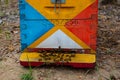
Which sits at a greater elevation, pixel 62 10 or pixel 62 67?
pixel 62 10

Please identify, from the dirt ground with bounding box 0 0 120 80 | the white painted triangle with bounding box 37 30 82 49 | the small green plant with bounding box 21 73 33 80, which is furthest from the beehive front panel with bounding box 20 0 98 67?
the small green plant with bounding box 21 73 33 80

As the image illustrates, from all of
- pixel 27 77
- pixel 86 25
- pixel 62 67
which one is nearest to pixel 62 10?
pixel 86 25

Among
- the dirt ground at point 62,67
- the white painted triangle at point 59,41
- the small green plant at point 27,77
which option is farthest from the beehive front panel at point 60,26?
the small green plant at point 27,77

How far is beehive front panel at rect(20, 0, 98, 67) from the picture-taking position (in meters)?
4.43

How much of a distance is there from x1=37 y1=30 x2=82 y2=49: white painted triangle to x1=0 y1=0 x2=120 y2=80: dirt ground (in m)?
0.28

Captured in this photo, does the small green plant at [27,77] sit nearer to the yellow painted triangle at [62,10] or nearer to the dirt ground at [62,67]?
the dirt ground at [62,67]

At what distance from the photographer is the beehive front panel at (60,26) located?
4430 mm

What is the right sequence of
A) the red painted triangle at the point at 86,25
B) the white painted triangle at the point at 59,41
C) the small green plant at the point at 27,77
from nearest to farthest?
the small green plant at the point at 27,77 → the red painted triangle at the point at 86,25 → the white painted triangle at the point at 59,41

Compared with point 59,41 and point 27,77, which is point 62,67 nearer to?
point 59,41

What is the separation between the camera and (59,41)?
457 centimetres

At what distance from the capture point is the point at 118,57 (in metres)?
5.00

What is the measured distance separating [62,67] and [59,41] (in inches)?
13.6

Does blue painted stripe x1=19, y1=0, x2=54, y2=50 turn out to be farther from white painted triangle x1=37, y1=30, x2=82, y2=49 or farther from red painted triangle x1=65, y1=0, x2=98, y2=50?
red painted triangle x1=65, y1=0, x2=98, y2=50

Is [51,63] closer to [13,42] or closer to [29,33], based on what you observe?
[29,33]
